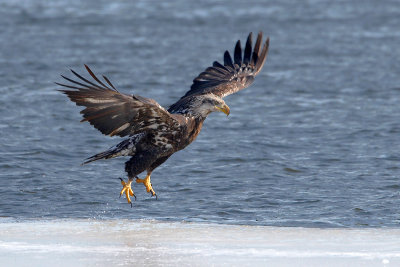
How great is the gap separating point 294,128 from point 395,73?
4.01m

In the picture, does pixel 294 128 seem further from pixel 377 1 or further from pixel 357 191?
pixel 377 1

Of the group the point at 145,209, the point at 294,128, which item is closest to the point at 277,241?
the point at 145,209

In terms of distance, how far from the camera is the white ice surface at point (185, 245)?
5.30 meters

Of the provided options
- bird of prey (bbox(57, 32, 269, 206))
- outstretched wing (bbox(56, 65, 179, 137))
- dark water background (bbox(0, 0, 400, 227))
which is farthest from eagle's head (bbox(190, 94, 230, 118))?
dark water background (bbox(0, 0, 400, 227))

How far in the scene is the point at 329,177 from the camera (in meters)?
8.28

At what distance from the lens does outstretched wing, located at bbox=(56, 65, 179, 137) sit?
6.14 m

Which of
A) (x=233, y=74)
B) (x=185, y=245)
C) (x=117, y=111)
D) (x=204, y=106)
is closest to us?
(x=185, y=245)

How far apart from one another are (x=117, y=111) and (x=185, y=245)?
1235mm

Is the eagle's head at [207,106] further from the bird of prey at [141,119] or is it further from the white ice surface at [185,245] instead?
the white ice surface at [185,245]

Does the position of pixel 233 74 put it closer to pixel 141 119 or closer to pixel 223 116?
pixel 141 119

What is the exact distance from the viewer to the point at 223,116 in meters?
11.5

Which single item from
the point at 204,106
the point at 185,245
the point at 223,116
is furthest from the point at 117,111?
the point at 223,116

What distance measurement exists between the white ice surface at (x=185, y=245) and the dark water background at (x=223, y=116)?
0.48 metres

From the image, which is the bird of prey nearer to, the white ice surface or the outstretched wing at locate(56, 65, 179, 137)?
the outstretched wing at locate(56, 65, 179, 137)
